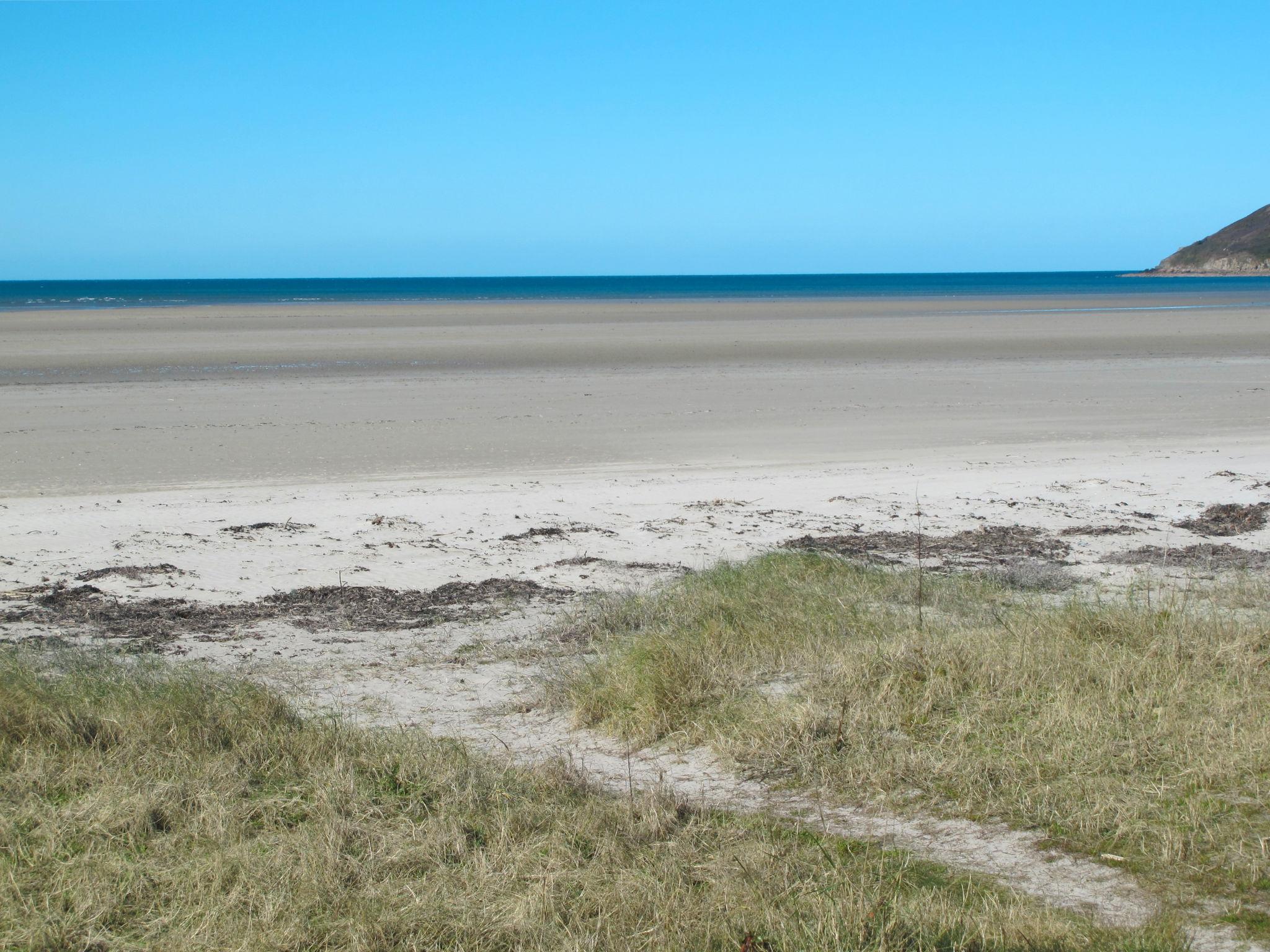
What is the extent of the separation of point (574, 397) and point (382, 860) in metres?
17.0

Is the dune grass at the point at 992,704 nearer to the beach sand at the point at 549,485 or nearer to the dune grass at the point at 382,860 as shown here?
the beach sand at the point at 549,485

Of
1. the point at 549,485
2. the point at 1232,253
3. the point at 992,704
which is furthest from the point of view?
the point at 1232,253

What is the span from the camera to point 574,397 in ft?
67.7

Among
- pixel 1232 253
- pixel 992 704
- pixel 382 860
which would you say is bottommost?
pixel 382 860

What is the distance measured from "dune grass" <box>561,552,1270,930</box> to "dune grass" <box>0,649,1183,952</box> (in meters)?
0.61

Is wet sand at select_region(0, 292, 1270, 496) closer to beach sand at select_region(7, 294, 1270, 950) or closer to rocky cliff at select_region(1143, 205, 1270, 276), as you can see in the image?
beach sand at select_region(7, 294, 1270, 950)

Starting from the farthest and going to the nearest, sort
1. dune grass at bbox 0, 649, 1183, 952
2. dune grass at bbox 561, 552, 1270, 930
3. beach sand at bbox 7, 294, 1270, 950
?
beach sand at bbox 7, 294, 1270, 950, dune grass at bbox 561, 552, 1270, 930, dune grass at bbox 0, 649, 1183, 952

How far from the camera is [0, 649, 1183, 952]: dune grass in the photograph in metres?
3.42

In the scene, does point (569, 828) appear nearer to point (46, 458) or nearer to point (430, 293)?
point (46, 458)

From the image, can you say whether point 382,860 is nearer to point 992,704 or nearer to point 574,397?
point 992,704

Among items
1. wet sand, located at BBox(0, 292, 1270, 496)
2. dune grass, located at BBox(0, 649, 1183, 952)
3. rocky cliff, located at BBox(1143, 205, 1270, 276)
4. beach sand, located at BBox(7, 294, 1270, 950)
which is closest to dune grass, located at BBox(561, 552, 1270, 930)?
beach sand, located at BBox(7, 294, 1270, 950)

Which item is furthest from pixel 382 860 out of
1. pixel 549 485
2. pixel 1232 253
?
pixel 1232 253

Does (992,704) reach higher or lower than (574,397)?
lower

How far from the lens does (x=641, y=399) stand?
20.4 meters
